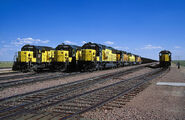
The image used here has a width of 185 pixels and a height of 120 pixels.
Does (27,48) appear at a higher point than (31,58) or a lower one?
higher

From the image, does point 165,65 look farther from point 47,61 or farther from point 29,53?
point 29,53

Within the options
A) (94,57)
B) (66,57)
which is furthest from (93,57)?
(66,57)

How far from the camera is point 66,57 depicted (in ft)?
68.8

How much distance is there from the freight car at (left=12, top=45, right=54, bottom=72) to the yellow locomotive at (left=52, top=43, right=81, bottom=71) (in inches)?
47.0

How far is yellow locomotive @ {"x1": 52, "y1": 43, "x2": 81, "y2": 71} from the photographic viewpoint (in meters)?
20.7

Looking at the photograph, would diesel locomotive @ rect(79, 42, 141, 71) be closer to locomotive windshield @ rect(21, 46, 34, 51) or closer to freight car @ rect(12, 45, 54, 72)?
freight car @ rect(12, 45, 54, 72)

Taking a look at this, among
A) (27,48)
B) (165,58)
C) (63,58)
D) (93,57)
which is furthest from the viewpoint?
(165,58)

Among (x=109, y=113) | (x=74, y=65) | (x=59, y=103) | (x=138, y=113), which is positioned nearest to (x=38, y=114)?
(x=59, y=103)

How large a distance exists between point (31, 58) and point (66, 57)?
433 centimetres

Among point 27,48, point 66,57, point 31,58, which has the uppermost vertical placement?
point 27,48

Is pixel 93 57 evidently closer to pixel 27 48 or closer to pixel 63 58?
pixel 63 58

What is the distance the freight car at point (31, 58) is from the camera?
2064 centimetres

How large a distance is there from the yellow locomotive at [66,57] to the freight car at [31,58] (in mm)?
1194

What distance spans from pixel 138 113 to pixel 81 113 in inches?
68.3
